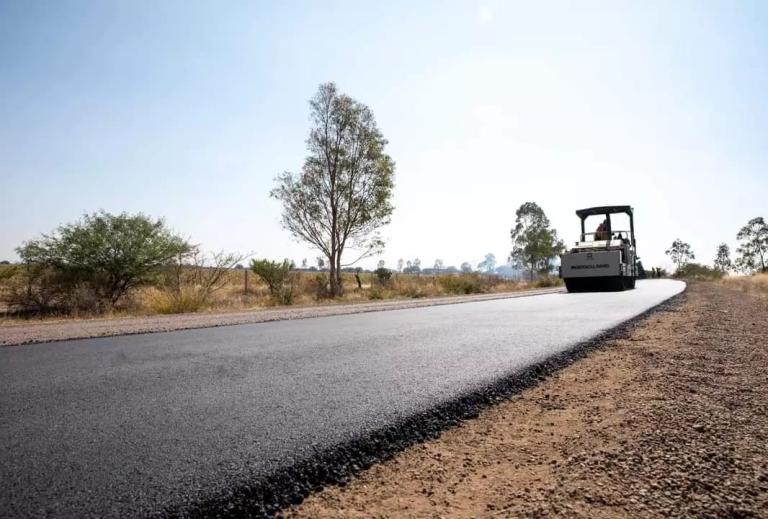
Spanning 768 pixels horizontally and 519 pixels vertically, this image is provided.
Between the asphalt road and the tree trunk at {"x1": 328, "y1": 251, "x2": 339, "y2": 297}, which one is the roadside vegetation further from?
the asphalt road

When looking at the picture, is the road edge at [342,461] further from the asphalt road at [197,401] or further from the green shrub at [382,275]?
the green shrub at [382,275]

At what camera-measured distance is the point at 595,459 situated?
2148 millimetres

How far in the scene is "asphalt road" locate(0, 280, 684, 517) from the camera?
1.80 meters

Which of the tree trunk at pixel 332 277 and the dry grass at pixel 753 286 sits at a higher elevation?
the tree trunk at pixel 332 277

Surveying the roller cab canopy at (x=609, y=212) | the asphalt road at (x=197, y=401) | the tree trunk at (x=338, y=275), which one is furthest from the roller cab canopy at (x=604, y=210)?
the asphalt road at (x=197, y=401)

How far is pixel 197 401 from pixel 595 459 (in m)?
2.38

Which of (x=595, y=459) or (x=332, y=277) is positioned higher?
(x=332, y=277)

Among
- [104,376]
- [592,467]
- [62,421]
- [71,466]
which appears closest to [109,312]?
[104,376]

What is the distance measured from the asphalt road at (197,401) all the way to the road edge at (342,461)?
0.07 metres

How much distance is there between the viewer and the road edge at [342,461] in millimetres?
1669

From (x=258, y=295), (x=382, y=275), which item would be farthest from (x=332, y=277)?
(x=382, y=275)

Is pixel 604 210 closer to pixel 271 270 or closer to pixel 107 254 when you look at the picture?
pixel 271 270

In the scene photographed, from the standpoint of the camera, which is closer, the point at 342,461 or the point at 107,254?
the point at 342,461

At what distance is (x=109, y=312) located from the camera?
484 inches
